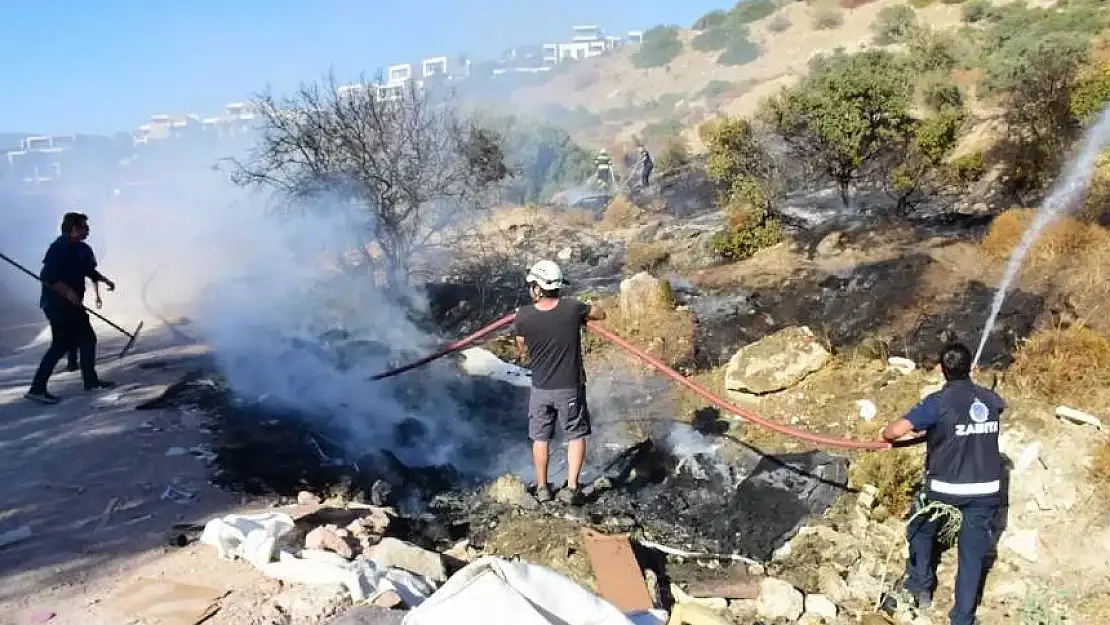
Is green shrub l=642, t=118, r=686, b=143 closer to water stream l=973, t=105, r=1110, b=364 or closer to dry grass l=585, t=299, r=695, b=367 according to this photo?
water stream l=973, t=105, r=1110, b=364

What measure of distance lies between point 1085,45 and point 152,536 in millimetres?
19701

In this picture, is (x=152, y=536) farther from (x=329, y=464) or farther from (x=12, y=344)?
(x=12, y=344)

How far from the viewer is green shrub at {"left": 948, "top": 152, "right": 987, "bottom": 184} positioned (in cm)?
1313

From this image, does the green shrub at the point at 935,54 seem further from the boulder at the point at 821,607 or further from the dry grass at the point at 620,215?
the boulder at the point at 821,607

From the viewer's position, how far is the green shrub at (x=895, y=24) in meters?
34.9

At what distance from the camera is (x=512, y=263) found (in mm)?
13609

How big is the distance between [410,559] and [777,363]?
4.01m

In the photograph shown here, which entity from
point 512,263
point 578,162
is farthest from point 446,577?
point 578,162

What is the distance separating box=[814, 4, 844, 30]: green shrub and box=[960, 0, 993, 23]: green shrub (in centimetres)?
984

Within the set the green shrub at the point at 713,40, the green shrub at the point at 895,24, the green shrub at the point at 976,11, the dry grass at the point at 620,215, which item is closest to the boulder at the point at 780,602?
the dry grass at the point at 620,215

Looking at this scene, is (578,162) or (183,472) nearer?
(183,472)

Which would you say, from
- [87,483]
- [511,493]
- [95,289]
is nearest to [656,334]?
[511,493]

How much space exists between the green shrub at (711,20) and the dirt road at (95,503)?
178ft

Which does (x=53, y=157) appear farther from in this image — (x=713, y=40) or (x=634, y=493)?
(x=634, y=493)
